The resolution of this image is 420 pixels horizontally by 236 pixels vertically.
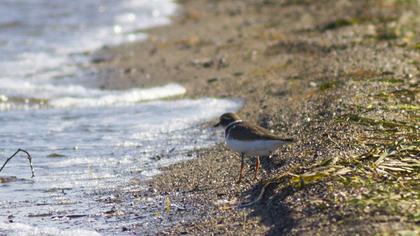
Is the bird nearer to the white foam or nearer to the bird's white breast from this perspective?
the bird's white breast

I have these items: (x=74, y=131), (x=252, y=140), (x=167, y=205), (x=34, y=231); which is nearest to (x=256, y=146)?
(x=252, y=140)

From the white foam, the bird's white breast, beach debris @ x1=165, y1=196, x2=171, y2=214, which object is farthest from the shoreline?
the white foam

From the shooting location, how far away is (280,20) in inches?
591

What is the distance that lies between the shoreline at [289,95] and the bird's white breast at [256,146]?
207 millimetres

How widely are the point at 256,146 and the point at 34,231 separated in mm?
1720

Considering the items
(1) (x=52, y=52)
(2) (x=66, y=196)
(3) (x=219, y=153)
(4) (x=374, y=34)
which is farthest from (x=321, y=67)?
(1) (x=52, y=52)

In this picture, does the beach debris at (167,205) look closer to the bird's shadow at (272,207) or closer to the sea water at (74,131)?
the sea water at (74,131)

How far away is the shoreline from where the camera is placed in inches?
213

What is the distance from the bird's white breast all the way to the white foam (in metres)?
1.35

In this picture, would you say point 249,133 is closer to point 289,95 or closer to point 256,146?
point 256,146

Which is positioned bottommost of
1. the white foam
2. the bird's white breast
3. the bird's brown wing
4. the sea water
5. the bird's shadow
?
the sea water

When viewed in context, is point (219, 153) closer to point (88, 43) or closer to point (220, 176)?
point (220, 176)

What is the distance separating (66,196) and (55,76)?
5892mm

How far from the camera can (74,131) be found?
29.4 ft
